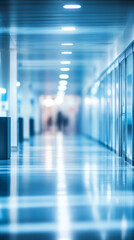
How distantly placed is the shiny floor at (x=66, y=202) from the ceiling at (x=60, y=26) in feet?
11.6

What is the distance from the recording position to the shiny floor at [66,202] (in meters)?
4.09

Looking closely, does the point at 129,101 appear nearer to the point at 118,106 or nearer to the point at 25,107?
the point at 118,106

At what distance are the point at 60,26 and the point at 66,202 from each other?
5.41 metres

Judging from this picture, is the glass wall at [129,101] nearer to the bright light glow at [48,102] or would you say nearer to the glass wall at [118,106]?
the glass wall at [118,106]

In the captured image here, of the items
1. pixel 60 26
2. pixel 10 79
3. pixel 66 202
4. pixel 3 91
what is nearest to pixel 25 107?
pixel 10 79

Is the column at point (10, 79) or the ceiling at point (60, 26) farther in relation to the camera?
the column at point (10, 79)

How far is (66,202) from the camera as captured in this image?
216 inches

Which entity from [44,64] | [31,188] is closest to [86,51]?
[44,64]

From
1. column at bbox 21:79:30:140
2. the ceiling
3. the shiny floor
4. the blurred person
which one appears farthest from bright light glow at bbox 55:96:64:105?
the shiny floor

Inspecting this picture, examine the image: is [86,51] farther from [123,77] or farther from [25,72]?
[25,72]

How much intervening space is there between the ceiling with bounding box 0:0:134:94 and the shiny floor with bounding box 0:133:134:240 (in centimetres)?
353

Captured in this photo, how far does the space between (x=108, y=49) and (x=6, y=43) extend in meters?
3.55

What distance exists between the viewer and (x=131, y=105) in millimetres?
10164

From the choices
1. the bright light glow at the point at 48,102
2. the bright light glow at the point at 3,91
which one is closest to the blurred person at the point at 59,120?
the bright light glow at the point at 48,102
